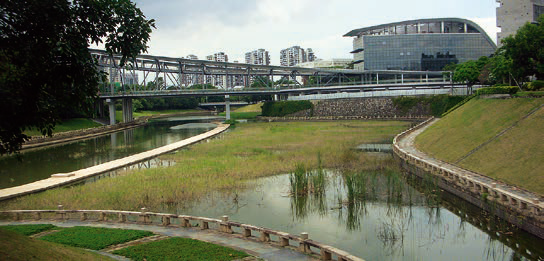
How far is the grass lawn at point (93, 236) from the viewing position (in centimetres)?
1866

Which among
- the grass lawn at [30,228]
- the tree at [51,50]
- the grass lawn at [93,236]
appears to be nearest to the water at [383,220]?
the grass lawn at [93,236]

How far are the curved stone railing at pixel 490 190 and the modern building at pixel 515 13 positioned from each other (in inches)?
4169

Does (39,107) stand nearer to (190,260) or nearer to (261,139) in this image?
(190,260)

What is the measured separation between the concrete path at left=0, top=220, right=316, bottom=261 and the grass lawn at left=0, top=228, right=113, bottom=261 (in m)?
5.61

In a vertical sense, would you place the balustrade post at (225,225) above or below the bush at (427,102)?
below

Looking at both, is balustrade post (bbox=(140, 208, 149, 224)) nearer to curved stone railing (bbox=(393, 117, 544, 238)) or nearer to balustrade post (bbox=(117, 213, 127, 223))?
balustrade post (bbox=(117, 213, 127, 223))

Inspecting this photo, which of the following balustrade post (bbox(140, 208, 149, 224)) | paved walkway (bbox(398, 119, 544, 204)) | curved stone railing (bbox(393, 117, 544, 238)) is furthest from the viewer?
paved walkway (bbox(398, 119, 544, 204))

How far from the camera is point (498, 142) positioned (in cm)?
3462

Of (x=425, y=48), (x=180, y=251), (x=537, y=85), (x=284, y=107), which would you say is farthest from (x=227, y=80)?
(x=180, y=251)

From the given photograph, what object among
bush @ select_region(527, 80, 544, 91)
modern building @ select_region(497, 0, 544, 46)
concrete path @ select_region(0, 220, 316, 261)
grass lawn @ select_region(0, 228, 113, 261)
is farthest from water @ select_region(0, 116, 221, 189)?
modern building @ select_region(497, 0, 544, 46)

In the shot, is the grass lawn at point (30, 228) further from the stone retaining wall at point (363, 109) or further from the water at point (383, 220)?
the stone retaining wall at point (363, 109)

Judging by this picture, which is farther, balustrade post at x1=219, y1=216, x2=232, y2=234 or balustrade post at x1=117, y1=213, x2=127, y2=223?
balustrade post at x1=117, y1=213, x2=127, y2=223

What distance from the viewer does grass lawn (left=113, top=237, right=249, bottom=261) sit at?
16828mm

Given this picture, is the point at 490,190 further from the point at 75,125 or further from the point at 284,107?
the point at 284,107
